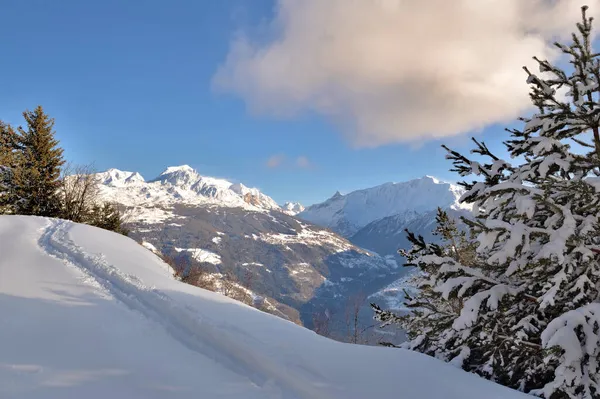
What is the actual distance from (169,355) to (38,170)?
28.9 meters

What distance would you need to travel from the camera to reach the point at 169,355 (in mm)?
6125

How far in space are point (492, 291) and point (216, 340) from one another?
5.29 meters

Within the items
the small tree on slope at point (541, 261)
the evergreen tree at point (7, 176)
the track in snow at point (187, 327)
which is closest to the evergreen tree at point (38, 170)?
the evergreen tree at point (7, 176)

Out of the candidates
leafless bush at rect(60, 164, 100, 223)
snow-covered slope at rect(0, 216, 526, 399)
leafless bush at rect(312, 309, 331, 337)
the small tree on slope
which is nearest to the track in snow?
snow-covered slope at rect(0, 216, 526, 399)

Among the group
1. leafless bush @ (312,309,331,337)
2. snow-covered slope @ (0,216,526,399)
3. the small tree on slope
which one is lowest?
leafless bush @ (312,309,331,337)

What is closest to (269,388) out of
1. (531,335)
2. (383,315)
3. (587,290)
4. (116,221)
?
(531,335)

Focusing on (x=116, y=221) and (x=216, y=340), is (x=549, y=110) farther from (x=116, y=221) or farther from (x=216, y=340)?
(x=116, y=221)

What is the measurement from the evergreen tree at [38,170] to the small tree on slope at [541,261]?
3048cm

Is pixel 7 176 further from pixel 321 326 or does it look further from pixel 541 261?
pixel 321 326

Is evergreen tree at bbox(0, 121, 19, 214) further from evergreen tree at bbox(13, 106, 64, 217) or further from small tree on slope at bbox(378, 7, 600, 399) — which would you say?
small tree on slope at bbox(378, 7, 600, 399)

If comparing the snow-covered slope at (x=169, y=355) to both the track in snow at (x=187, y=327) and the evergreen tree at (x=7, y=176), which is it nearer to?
the track in snow at (x=187, y=327)

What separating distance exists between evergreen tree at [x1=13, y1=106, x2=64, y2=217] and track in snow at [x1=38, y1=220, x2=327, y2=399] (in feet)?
58.6

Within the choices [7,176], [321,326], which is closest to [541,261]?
[7,176]

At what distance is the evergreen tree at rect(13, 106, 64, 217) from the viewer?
88.1 ft
